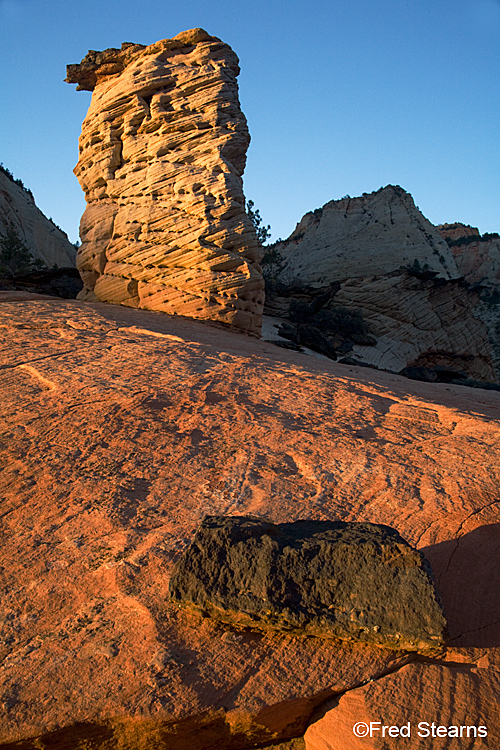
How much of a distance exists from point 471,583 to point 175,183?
11.3 metres

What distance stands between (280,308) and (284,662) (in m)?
24.4

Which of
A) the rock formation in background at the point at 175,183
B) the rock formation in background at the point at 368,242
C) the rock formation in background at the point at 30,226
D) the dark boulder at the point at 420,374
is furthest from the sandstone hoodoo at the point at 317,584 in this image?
the rock formation in background at the point at 368,242

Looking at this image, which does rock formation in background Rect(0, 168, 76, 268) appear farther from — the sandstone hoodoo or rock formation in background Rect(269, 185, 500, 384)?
the sandstone hoodoo

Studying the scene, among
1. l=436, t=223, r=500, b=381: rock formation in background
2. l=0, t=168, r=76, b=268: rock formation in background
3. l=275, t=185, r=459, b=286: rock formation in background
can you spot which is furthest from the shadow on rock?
l=436, t=223, r=500, b=381: rock formation in background

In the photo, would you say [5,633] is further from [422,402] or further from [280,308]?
[280,308]

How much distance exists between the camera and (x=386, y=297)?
91.0ft

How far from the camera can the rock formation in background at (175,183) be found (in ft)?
36.9

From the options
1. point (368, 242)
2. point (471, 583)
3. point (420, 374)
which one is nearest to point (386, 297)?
point (420, 374)

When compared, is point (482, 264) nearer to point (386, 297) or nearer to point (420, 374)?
point (386, 297)

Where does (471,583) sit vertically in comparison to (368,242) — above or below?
below

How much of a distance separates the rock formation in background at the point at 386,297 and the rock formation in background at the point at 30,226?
1746cm

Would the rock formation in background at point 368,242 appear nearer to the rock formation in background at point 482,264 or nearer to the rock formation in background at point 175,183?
the rock formation in background at point 482,264

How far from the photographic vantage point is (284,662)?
1.98 m

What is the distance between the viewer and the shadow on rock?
2131 mm
